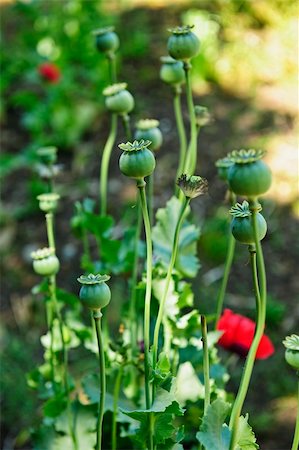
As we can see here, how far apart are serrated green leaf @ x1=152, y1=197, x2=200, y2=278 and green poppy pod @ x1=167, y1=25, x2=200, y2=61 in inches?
10.0

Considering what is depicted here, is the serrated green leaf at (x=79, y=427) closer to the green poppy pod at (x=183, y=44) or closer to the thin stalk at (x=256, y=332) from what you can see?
the thin stalk at (x=256, y=332)

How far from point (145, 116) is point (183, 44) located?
6.20 feet

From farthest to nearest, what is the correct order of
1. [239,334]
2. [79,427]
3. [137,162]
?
1. [239,334]
2. [79,427]
3. [137,162]

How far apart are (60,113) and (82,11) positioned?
51 cm

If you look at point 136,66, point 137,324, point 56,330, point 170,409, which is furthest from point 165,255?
point 136,66

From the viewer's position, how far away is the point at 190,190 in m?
0.74

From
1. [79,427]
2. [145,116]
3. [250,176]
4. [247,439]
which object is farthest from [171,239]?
[145,116]

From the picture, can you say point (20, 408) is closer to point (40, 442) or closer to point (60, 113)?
point (40, 442)

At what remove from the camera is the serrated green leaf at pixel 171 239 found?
3.48ft

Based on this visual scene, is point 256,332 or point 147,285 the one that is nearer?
point 256,332

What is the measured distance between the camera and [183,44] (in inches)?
32.8

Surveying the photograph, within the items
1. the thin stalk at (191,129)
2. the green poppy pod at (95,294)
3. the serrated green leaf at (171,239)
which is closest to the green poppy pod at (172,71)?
the thin stalk at (191,129)

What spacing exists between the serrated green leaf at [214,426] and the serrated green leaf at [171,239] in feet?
1.19

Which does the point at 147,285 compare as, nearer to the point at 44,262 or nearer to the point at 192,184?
the point at 192,184
